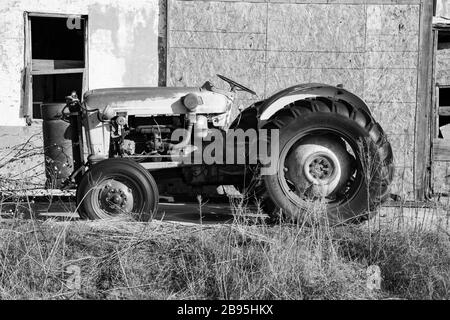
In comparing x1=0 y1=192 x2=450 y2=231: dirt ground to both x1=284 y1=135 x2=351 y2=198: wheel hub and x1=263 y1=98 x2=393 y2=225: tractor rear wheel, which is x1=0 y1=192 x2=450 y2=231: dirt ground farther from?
x1=284 y1=135 x2=351 y2=198: wheel hub

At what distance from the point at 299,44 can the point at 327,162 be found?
2872 mm

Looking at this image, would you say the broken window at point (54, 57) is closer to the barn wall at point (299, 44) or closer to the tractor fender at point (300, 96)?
the barn wall at point (299, 44)

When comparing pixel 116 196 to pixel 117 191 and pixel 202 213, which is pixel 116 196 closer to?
pixel 117 191

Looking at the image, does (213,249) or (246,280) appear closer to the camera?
(246,280)

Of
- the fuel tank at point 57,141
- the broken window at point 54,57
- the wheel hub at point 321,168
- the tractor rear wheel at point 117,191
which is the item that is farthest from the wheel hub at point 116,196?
the broken window at point 54,57

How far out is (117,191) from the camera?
5.62 metres

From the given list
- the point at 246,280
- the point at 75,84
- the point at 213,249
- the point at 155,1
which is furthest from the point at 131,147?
the point at 75,84

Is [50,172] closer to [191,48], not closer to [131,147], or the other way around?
[131,147]

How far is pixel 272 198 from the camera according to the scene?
18.7 ft

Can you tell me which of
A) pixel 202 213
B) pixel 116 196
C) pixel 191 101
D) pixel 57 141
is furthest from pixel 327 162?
pixel 57 141

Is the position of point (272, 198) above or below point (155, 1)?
below
